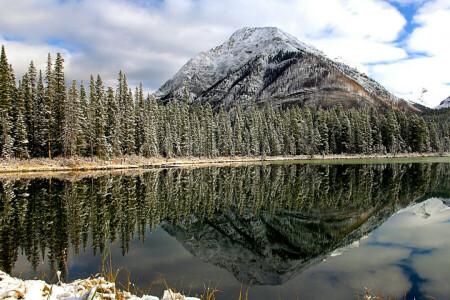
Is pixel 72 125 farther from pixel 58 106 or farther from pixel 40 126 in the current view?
pixel 40 126

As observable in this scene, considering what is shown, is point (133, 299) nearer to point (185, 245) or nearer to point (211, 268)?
point (211, 268)

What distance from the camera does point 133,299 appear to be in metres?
4.75

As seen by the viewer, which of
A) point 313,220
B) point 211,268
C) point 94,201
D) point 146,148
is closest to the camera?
point 211,268

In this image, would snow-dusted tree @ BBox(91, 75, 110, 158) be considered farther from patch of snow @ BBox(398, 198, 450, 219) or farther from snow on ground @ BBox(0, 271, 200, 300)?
snow on ground @ BBox(0, 271, 200, 300)

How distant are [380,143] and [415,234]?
94.2 meters

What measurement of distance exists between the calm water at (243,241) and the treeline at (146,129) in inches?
1338

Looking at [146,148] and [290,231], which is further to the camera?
[146,148]

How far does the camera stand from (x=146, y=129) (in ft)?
222

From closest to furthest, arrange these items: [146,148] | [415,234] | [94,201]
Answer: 1. [415,234]
2. [94,201]
3. [146,148]

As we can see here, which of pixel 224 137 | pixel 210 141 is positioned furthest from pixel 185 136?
pixel 224 137

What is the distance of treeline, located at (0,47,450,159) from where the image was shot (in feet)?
166

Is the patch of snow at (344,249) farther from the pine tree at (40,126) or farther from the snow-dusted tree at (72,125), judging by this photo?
the pine tree at (40,126)

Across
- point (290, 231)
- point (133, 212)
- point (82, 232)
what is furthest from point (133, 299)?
point (133, 212)

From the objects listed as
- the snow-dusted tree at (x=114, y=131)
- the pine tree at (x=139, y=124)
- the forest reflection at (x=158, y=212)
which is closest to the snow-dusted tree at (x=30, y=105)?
the snow-dusted tree at (x=114, y=131)
